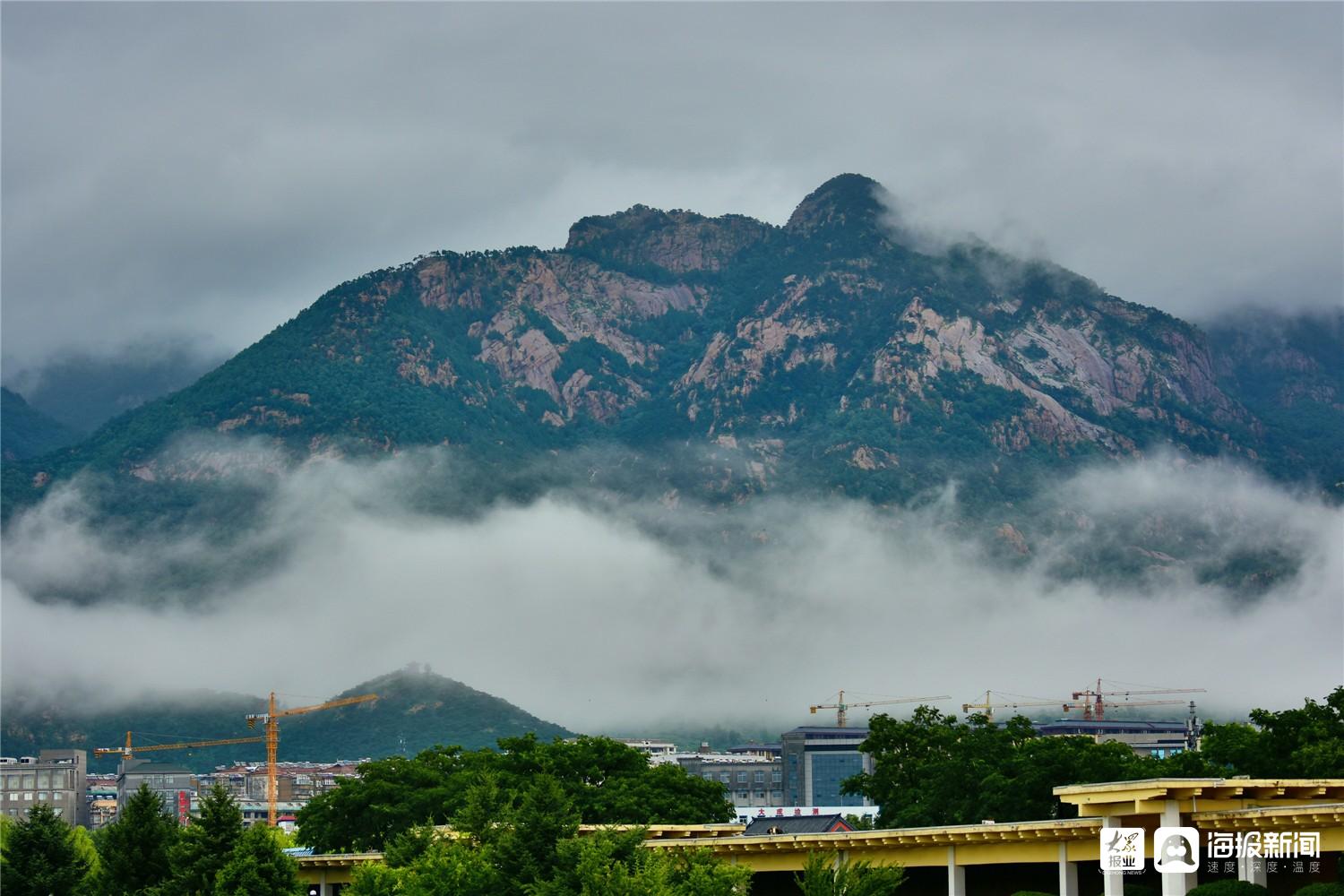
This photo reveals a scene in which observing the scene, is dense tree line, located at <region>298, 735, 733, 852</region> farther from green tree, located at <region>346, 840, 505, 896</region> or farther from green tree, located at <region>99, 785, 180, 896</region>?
green tree, located at <region>346, 840, 505, 896</region>

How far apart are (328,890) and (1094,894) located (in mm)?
35883

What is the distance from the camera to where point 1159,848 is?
53.6 m

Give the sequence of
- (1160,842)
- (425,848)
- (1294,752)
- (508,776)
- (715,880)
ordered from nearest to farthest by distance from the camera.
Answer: (1160,842) < (715,880) < (425,848) < (1294,752) < (508,776)

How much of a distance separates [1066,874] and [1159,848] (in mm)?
6504

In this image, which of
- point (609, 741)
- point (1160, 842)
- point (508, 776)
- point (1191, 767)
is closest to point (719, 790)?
point (609, 741)

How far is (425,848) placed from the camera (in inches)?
2849

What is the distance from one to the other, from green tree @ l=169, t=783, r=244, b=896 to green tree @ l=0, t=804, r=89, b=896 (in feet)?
40.2

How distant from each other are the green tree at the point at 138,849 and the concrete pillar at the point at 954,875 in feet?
102

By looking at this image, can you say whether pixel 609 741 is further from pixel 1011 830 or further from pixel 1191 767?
pixel 1011 830

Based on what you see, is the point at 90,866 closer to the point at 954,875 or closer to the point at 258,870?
the point at 258,870

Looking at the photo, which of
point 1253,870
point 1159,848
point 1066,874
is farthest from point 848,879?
point 1253,870

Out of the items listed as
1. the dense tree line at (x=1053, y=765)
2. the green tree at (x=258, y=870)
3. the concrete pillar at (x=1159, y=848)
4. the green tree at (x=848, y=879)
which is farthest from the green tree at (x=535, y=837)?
the dense tree line at (x=1053, y=765)

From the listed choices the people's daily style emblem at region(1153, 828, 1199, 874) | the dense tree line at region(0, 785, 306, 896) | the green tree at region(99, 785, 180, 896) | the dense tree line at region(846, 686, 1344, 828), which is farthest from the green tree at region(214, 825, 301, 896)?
the dense tree line at region(846, 686, 1344, 828)

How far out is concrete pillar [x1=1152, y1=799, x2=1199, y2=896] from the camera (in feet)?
177
